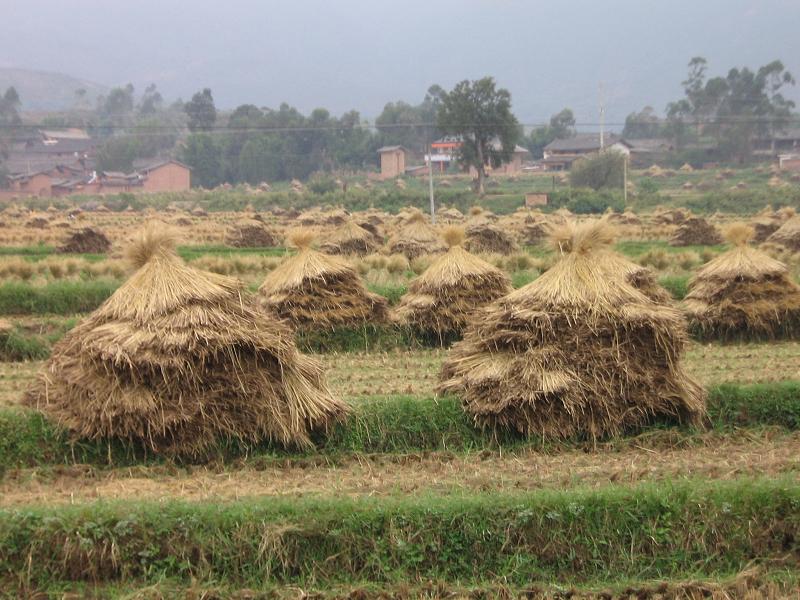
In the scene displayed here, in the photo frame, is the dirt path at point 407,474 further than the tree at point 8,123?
No

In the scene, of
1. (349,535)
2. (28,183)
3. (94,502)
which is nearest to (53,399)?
(94,502)

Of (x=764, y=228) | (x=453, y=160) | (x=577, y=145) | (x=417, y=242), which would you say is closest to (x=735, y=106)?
(x=577, y=145)

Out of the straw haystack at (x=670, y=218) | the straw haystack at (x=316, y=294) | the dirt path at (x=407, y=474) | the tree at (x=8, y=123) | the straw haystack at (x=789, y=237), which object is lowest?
the straw haystack at (x=670, y=218)

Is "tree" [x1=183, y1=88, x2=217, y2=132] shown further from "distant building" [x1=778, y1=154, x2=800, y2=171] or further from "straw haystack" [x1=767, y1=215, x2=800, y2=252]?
"straw haystack" [x1=767, y1=215, x2=800, y2=252]

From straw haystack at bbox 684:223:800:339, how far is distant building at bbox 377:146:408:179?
68.7 m

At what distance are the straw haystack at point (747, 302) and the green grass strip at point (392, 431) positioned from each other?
6353mm

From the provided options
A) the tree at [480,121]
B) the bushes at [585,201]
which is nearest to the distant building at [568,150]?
the tree at [480,121]

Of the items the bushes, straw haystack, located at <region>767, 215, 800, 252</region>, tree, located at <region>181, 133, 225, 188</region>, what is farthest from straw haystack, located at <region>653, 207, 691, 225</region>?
tree, located at <region>181, 133, 225, 188</region>

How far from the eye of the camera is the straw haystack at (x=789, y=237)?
105 ft

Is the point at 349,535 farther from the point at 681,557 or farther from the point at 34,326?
the point at 34,326

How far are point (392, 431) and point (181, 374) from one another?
2302mm

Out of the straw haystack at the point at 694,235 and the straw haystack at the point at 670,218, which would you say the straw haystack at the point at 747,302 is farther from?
the straw haystack at the point at 670,218

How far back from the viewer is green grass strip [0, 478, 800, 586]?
732cm

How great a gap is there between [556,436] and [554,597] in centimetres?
355
